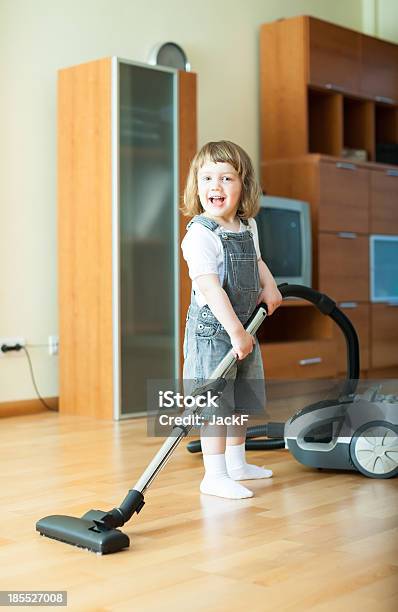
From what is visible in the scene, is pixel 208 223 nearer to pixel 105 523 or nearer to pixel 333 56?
pixel 105 523

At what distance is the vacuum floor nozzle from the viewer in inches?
79.8

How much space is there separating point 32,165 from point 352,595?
10.6ft

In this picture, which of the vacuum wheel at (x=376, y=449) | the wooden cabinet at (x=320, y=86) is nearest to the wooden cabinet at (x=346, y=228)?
the wooden cabinet at (x=320, y=86)

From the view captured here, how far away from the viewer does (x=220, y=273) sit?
2600mm

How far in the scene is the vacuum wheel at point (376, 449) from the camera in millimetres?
2768

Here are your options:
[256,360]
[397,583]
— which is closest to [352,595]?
[397,583]

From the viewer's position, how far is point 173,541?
2123 millimetres

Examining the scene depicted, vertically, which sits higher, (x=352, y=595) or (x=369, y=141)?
(x=369, y=141)

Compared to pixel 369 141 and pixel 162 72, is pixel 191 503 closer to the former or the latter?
pixel 162 72

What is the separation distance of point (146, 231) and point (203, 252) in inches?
74.1

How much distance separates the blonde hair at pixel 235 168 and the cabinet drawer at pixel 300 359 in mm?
2232

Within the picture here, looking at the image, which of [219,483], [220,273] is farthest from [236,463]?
[220,273]

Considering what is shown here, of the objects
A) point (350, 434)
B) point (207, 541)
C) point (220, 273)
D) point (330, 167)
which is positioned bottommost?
point (207, 541)

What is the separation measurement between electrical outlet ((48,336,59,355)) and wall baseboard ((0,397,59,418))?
0.22 m
